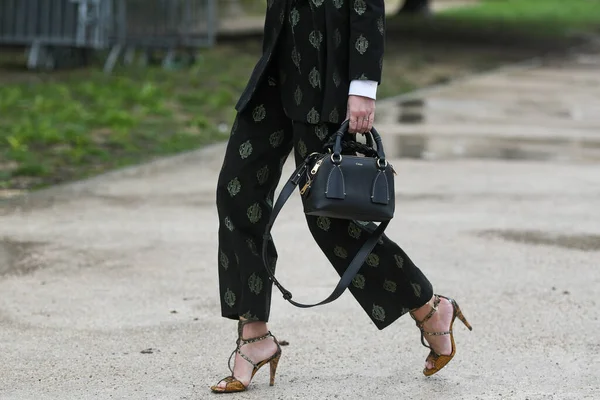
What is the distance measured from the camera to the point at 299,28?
410cm

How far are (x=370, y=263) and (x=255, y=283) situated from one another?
0.39m

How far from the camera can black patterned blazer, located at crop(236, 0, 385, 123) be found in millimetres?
4020

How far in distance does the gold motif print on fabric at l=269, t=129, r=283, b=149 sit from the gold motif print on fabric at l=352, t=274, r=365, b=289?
52 cm

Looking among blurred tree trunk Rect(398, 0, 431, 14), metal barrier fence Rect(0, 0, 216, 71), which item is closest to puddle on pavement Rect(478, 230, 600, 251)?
metal barrier fence Rect(0, 0, 216, 71)

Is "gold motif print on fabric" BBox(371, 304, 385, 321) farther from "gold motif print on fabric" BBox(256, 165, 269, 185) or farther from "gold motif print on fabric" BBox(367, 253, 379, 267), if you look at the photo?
"gold motif print on fabric" BBox(256, 165, 269, 185)

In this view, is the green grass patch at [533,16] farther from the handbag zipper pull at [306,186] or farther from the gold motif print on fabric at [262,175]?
the handbag zipper pull at [306,186]

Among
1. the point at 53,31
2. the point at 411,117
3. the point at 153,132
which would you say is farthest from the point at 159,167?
the point at 53,31

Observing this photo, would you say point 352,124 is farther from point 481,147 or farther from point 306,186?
point 481,147

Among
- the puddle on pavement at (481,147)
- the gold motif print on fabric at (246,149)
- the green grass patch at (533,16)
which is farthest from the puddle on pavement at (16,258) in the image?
the green grass patch at (533,16)

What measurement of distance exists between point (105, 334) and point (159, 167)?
4.39 meters

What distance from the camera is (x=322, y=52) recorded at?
4082mm

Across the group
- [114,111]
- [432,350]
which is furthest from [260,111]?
[114,111]

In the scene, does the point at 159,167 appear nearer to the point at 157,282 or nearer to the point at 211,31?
the point at 157,282

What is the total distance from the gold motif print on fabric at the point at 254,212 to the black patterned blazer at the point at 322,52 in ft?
1.07
